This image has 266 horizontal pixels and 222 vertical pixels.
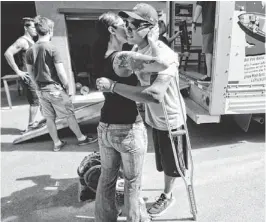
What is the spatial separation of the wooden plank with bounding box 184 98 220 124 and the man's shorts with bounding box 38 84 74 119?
2340 millimetres

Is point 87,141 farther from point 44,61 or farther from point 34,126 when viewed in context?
point 44,61

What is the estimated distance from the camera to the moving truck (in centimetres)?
366

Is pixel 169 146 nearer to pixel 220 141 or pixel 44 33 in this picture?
pixel 220 141

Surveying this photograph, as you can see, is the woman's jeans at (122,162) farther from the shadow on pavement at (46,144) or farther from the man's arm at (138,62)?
the shadow on pavement at (46,144)

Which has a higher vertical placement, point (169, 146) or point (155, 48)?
point (155, 48)

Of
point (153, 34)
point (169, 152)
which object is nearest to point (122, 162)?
point (169, 152)

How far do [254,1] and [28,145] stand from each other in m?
4.94

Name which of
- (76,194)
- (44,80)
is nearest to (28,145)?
(44,80)

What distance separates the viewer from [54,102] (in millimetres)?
4480

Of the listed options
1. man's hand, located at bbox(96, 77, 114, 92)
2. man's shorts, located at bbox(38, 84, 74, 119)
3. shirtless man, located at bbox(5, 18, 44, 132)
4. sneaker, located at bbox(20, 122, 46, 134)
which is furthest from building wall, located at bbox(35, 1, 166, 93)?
man's hand, located at bbox(96, 77, 114, 92)

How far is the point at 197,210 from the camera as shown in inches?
114

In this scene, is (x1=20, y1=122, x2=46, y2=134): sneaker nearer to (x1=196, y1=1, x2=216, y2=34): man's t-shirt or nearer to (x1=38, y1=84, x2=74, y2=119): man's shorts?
(x1=38, y1=84, x2=74, y2=119): man's shorts

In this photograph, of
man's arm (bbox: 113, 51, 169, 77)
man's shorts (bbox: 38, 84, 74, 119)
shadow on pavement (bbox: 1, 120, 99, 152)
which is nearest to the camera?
man's arm (bbox: 113, 51, 169, 77)

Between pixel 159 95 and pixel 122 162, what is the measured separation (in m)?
0.76
